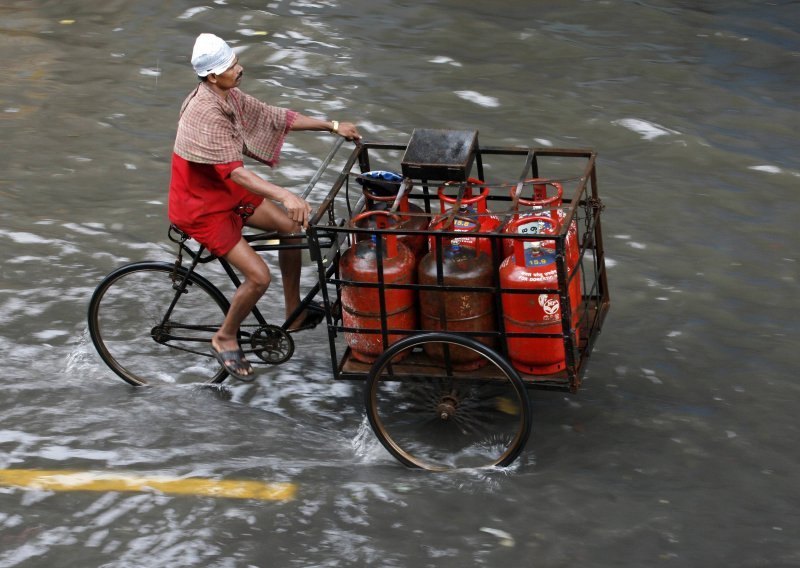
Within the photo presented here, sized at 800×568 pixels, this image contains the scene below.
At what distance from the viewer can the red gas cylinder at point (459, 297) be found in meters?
4.56

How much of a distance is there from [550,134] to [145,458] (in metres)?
4.72

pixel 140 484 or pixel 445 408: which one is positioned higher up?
pixel 445 408

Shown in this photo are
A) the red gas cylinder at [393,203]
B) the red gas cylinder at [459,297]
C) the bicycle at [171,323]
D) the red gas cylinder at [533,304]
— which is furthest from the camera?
the bicycle at [171,323]

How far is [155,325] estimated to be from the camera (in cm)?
600

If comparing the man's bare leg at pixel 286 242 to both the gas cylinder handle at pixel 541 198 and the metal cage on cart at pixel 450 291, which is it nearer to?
the metal cage on cart at pixel 450 291

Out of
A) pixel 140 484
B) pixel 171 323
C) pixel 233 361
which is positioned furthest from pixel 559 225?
pixel 140 484

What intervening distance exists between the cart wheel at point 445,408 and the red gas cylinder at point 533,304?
149 mm

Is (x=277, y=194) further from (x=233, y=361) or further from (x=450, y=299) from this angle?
(x=233, y=361)

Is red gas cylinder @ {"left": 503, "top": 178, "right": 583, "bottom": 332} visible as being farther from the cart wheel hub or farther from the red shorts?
the red shorts

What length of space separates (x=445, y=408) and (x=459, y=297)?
1.98 ft

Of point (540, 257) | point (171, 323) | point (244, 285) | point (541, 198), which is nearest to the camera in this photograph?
point (540, 257)

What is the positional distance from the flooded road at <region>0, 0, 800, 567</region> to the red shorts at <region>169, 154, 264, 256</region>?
3.29ft

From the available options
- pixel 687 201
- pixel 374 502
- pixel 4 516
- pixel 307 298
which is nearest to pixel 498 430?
pixel 374 502

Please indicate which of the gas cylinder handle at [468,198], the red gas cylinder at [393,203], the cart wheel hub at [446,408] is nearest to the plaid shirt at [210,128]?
the red gas cylinder at [393,203]
